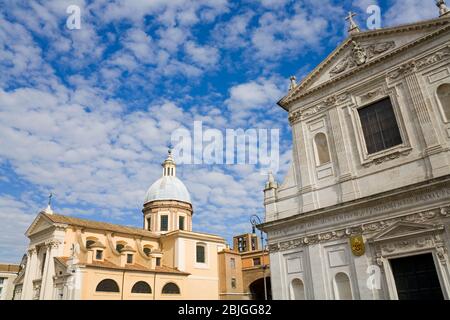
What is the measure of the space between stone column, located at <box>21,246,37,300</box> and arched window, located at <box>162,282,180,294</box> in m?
12.3

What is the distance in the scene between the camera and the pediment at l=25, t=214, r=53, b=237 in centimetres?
3382

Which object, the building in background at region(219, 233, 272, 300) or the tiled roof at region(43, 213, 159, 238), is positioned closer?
the tiled roof at region(43, 213, 159, 238)

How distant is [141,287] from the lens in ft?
103

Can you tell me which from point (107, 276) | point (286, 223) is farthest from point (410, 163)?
point (107, 276)

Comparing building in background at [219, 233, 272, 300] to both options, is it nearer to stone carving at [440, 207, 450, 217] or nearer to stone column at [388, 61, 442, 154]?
stone column at [388, 61, 442, 154]

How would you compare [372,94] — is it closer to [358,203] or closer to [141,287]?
[358,203]

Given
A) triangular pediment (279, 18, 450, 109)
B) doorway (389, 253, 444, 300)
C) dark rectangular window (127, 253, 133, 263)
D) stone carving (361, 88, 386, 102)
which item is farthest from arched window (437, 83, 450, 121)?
dark rectangular window (127, 253, 133, 263)

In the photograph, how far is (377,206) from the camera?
48.2ft

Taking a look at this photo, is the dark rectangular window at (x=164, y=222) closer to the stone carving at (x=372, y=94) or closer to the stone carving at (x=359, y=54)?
the stone carving at (x=372, y=94)

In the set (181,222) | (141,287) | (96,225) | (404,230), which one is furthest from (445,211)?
(181,222)

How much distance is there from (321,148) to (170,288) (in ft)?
72.8

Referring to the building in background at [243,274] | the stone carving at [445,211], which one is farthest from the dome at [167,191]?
the stone carving at [445,211]
